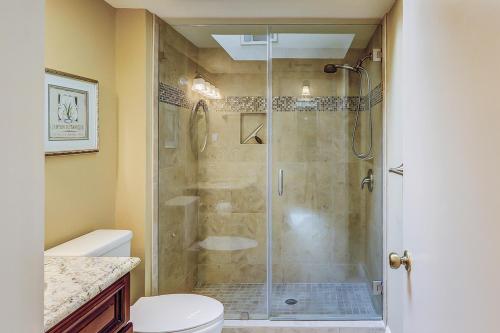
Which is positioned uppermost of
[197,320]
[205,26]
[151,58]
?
[205,26]

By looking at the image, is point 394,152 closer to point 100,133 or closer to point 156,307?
point 156,307

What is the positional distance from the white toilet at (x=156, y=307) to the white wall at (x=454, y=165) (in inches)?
45.2

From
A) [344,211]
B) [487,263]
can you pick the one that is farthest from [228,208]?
[487,263]

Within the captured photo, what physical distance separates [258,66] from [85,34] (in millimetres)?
1449

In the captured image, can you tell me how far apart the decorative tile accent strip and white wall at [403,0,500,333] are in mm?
2046

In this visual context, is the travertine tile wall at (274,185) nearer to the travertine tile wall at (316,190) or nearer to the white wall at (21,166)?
the travertine tile wall at (316,190)

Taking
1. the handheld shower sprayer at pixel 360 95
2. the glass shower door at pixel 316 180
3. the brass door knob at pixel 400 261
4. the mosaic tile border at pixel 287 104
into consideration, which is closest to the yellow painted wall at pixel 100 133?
the mosaic tile border at pixel 287 104

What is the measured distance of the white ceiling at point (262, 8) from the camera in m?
2.56

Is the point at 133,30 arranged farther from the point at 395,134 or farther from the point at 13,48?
the point at 13,48

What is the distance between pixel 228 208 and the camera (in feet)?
11.7

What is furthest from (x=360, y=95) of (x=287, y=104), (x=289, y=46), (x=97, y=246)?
(x=97, y=246)

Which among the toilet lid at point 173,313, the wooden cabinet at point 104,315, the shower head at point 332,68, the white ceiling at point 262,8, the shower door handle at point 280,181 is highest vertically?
the white ceiling at point 262,8

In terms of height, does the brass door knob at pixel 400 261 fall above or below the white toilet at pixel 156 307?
above

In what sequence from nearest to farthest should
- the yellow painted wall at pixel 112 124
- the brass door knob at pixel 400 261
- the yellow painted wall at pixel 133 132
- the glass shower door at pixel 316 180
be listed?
1. the brass door knob at pixel 400 261
2. the yellow painted wall at pixel 112 124
3. the yellow painted wall at pixel 133 132
4. the glass shower door at pixel 316 180
